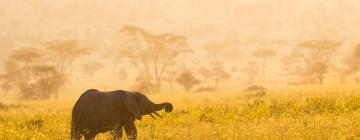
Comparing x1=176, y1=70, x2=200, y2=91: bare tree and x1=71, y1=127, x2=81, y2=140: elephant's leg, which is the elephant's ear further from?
x1=176, y1=70, x2=200, y2=91: bare tree

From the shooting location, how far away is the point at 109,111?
25.3 ft

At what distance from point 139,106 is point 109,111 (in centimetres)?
48

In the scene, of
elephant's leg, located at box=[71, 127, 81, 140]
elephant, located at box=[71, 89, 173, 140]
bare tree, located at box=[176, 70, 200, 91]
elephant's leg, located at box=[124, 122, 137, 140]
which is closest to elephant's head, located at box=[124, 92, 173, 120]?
elephant, located at box=[71, 89, 173, 140]

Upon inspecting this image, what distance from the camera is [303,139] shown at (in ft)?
26.6

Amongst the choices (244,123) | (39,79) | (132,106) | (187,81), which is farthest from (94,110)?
(39,79)

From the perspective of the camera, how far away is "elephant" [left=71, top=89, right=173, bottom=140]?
25.2 feet

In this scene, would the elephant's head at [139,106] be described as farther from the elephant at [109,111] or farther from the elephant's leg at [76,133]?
the elephant's leg at [76,133]

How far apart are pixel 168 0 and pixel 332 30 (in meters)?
72.1

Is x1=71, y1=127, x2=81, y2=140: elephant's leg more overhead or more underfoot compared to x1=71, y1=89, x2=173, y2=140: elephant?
more underfoot

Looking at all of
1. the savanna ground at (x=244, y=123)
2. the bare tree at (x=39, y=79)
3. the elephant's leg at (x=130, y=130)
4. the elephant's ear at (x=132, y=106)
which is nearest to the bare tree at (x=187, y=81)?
the bare tree at (x=39, y=79)

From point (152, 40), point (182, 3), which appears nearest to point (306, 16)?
point (182, 3)

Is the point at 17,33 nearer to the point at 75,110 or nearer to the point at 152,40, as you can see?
the point at 152,40

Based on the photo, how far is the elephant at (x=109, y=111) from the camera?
768 centimetres

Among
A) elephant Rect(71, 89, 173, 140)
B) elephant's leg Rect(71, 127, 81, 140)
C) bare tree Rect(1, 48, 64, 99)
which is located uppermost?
bare tree Rect(1, 48, 64, 99)
